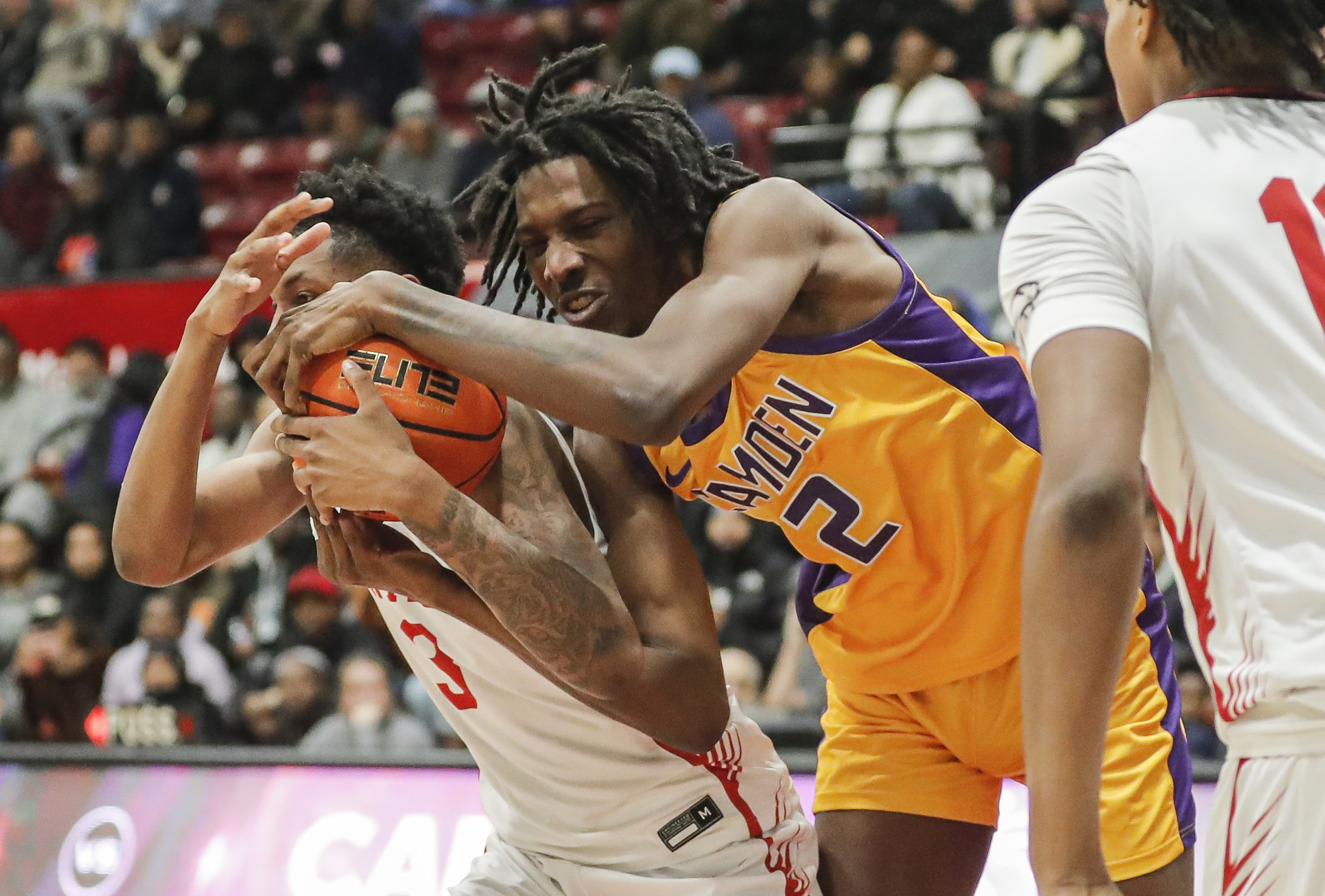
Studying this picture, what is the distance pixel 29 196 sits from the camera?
1251 cm

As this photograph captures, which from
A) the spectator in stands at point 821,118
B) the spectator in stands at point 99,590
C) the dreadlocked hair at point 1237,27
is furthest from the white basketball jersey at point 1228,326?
the spectator in stands at point 99,590

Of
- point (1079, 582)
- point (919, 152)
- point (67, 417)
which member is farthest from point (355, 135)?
point (1079, 582)

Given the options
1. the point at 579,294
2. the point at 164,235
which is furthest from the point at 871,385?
the point at 164,235

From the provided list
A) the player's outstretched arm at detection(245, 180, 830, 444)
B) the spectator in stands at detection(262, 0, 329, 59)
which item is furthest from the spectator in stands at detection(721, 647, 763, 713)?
the spectator in stands at detection(262, 0, 329, 59)

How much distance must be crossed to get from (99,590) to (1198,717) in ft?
19.7

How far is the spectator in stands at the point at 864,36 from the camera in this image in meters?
9.92

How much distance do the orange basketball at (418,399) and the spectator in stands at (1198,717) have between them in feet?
12.6

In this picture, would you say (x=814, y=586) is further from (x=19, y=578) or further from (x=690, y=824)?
(x=19, y=578)

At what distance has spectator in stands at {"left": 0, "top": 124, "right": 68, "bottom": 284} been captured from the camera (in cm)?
1245

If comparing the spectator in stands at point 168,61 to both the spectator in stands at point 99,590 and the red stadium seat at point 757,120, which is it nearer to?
the red stadium seat at point 757,120

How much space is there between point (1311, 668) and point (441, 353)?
1.33 meters

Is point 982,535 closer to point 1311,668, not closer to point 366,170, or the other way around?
point 1311,668

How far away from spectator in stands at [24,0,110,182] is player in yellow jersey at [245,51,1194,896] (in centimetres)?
1157

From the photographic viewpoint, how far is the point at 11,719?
7824 mm
